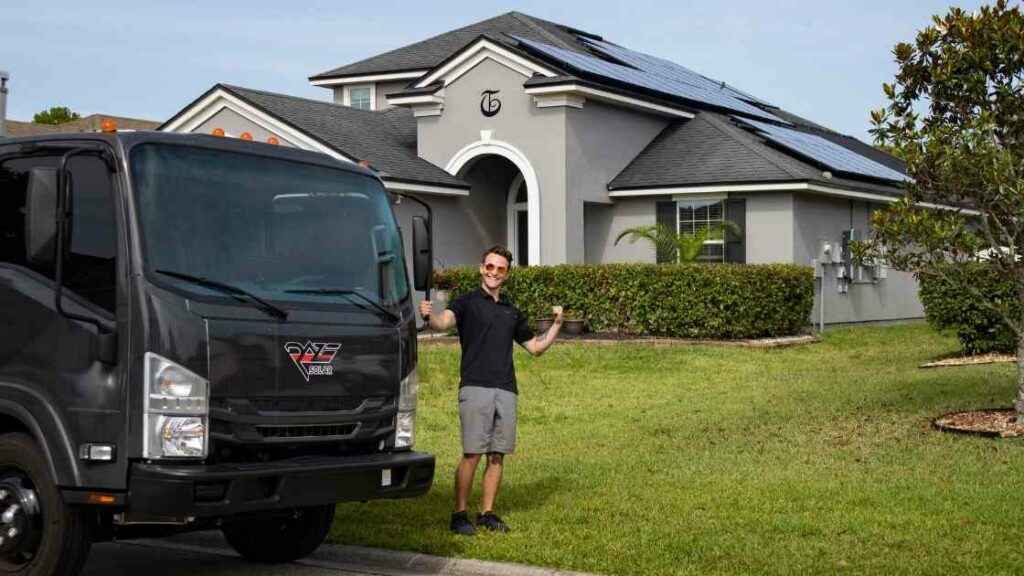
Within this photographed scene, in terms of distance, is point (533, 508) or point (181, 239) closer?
point (181, 239)

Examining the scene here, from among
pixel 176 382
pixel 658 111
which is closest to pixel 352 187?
pixel 176 382

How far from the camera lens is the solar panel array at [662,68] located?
115 feet

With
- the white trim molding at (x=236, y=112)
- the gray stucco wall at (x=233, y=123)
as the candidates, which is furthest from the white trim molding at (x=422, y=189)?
the gray stucco wall at (x=233, y=123)

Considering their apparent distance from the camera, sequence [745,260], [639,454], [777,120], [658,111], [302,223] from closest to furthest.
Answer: [302,223] < [639,454] < [745,260] < [658,111] < [777,120]

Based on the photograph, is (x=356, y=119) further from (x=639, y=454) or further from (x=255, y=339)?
(x=255, y=339)

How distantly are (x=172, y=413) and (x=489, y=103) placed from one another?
22.8 metres

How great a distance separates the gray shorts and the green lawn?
0.59 meters

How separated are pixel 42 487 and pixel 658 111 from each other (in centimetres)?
2479

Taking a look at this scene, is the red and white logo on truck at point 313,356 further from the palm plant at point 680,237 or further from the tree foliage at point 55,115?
the tree foliage at point 55,115

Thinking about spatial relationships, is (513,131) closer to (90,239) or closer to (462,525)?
(462,525)

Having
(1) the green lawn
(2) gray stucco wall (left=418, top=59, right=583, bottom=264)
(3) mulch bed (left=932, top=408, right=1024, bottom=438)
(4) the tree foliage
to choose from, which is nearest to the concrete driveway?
(1) the green lawn

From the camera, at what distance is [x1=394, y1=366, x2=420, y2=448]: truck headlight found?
8156mm

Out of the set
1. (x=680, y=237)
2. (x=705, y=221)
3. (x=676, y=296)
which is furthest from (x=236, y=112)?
(x=676, y=296)

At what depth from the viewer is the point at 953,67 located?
1366cm
